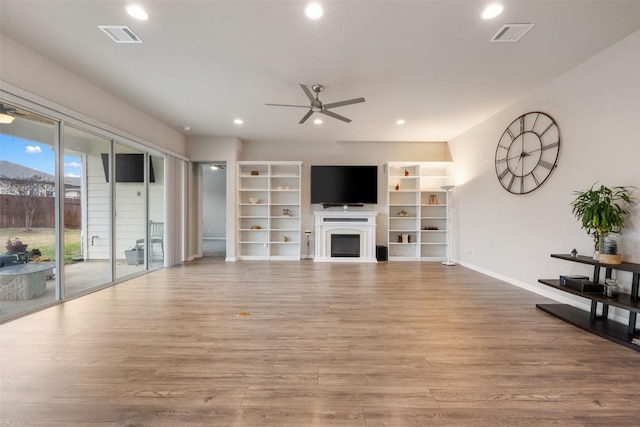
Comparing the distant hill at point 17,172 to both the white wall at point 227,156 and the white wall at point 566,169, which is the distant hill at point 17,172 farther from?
the white wall at point 566,169

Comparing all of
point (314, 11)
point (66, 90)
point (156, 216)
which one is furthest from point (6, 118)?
point (314, 11)

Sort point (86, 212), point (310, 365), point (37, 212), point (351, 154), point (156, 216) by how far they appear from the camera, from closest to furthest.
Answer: point (310, 365) < point (37, 212) < point (86, 212) < point (156, 216) < point (351, 154)

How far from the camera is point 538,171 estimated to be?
382 cm

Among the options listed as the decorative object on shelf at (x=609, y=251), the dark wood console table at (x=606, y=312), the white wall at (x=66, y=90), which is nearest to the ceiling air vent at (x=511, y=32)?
the decorative object on shelf at (x=609, y=251)

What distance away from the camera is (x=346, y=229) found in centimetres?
654

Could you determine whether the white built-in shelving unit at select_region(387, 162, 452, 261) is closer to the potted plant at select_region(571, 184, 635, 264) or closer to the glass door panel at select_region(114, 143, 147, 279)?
the potted plant at select_region(571, 184, 635, 264)

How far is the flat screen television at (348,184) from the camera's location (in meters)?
6.66

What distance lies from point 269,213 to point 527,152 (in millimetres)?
5307

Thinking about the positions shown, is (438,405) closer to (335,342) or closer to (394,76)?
(335,342)

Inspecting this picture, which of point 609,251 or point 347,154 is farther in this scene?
point 347,154

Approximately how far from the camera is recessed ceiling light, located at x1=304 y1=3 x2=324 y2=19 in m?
2.29

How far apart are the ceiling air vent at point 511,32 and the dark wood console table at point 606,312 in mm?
2456

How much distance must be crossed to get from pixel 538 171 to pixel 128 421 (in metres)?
5.20

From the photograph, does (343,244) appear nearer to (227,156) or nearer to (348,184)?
(348,184)
